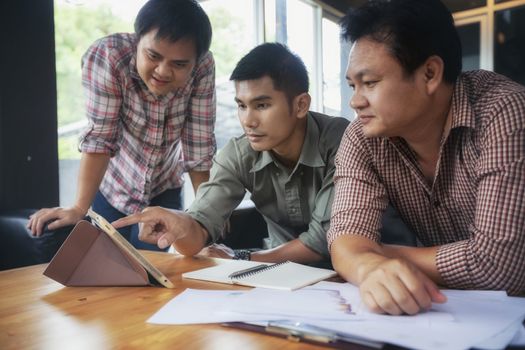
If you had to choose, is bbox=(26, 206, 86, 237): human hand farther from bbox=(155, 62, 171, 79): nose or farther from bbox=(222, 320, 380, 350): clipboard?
bbox=(222, 320, 380, 350): clipboard

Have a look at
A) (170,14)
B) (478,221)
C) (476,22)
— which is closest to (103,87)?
(170,14)

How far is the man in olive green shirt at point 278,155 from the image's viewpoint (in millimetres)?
1520

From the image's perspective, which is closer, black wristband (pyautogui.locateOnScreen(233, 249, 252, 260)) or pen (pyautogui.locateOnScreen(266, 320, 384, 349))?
pen (pyautogui.locateOnScreen(266, 320, 384, 349))

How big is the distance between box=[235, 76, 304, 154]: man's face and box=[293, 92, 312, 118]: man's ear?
31 millimetres

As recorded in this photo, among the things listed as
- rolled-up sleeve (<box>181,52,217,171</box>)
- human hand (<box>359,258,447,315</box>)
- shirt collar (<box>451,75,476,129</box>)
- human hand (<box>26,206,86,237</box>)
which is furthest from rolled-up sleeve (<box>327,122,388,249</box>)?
human hand (<box>26,206,86,237</box>)

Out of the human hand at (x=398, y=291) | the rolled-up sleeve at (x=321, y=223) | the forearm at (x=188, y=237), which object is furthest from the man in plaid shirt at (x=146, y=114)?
the human hand at (x=398, y=291)

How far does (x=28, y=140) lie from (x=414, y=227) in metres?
1.70

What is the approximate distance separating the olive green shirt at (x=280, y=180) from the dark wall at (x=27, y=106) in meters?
1.02

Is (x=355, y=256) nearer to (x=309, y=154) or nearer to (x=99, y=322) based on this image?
(x=99, y=322)

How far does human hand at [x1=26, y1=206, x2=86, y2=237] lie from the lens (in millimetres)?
1517

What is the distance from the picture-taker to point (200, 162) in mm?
1862

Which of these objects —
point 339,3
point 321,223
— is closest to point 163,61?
point 321,223

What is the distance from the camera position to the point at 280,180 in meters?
1.61

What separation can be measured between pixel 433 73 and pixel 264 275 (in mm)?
576
